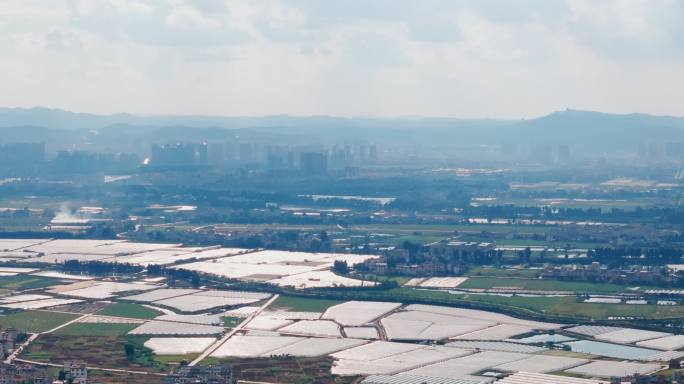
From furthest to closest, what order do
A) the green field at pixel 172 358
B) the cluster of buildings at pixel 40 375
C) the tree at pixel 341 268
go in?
the tree at pixel 341 268, the green field at pixel 172 358, the cluster of buildings at pixel 40 375

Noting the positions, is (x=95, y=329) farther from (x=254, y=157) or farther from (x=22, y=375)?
(x=254, y=157)

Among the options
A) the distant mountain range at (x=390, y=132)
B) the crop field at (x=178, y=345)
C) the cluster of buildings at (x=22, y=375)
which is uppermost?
the distant mountain range at (x=390, y=132)

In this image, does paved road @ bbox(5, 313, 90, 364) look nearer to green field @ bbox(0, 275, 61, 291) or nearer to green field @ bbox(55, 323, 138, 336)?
green field @ bbox(55, 323, 138, 336)

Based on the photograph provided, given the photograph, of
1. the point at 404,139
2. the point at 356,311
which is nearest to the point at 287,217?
the point at 356,311

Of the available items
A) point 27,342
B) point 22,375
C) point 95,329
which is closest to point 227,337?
point 95,329

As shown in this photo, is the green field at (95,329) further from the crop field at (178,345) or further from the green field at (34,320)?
the crop field at (178,345)

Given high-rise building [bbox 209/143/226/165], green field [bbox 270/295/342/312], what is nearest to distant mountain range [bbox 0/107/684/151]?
high-rise building [bbox 209/143/226/165]

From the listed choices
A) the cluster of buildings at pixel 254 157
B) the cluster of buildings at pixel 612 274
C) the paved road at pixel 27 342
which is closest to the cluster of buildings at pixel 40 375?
the paved road at pixel 27 342

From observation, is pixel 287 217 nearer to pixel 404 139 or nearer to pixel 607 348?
pixel 607 348
